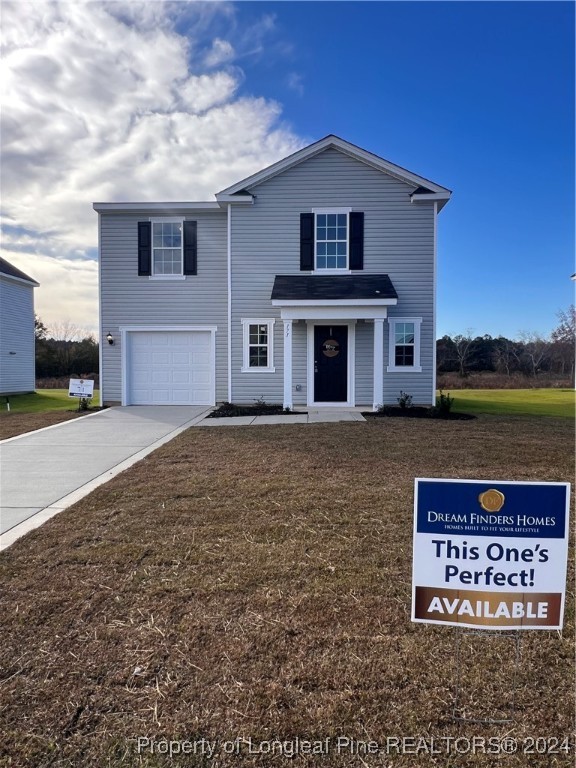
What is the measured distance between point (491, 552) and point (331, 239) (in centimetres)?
1231

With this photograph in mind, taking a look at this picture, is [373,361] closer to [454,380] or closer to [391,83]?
[391,83]

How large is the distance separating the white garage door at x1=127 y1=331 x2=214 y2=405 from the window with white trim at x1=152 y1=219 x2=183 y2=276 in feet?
6.47

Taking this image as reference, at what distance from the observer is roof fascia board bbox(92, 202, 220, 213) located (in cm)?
1345

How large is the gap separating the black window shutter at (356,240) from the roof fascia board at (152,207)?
4.14 meters

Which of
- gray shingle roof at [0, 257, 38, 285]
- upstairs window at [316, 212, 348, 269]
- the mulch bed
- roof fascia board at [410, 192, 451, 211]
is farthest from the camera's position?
gray shingle roof at [0, 257, 38, 285]

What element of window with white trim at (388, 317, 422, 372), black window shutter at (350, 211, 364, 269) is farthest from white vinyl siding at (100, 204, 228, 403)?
window with white trim at (388, 317, 422, 372)

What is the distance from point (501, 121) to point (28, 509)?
16.0 metres

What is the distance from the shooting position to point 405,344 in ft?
43.2

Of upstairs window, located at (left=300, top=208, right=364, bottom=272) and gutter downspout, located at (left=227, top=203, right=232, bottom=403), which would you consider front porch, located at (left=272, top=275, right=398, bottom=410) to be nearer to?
upstairs window, located at (left=300, top=208, right=364, bottom=272)

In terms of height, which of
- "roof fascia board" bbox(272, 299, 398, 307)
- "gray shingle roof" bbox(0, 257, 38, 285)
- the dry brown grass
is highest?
"gray shingle roof" bbox(0, 257, 38, 285)

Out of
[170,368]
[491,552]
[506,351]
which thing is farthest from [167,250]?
[506,351]

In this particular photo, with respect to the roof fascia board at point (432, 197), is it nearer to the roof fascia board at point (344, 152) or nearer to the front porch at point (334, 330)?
the roof fascia board at point (344, 152)

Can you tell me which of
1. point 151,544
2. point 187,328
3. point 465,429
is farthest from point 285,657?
point 187,328

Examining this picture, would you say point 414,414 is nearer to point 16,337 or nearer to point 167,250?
point 167,250
